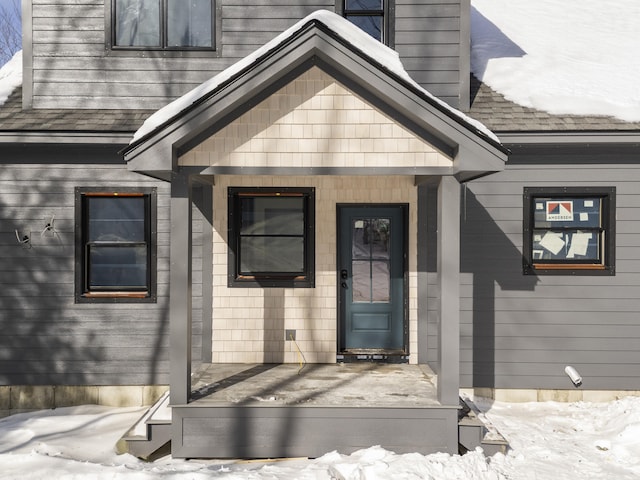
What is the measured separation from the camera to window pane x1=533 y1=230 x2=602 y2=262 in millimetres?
7227

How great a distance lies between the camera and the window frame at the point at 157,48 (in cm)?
738

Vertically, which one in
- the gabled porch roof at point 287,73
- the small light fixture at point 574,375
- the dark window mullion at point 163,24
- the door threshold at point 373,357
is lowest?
the small light fixture at point 574,375

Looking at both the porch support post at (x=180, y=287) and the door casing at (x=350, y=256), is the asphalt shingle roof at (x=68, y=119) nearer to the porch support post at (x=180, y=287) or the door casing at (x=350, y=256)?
the porch support post at (x=180, y=287)

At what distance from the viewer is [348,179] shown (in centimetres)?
741

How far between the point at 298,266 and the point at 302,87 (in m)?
2.87

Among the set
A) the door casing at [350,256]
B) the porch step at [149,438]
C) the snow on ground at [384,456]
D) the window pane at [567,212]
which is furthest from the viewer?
the door casing at [350,256]

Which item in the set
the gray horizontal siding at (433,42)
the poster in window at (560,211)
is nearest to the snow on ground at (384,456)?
the poster in window at (560,211)

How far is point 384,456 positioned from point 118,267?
178 inches

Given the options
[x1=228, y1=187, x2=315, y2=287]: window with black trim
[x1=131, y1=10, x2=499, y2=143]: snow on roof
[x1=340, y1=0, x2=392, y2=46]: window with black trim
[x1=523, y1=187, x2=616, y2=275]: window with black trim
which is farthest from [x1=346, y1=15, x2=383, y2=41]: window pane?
[x1=523, y1=187, x2=616, y2=275]: window with black trim

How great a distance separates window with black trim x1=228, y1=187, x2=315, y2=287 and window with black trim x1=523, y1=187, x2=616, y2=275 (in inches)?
122

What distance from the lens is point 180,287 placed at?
17.7 feet

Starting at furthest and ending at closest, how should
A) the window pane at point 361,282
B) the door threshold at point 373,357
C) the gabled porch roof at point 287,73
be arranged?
the window pane at point 361,282, the door threshold at point 373,357, the gabled porch roof at point 287,73

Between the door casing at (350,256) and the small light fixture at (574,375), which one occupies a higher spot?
the door casing at (350,256)

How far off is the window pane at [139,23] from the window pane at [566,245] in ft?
20.4
